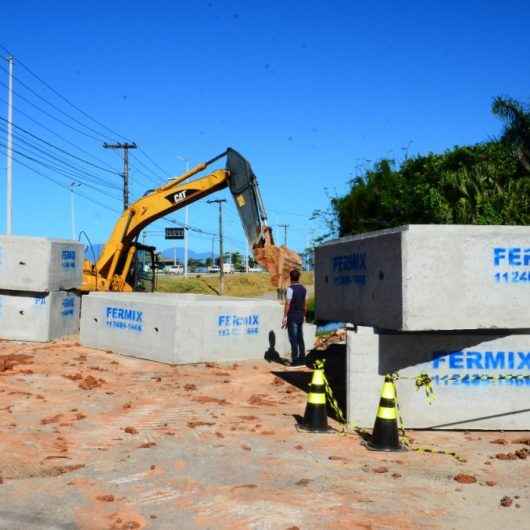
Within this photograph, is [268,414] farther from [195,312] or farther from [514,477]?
[195,312]

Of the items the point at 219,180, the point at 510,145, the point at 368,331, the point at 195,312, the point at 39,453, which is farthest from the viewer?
the point at 510,145

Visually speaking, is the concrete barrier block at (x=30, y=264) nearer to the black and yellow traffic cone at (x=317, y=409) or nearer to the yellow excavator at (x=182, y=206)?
the yellow excavator at (x=182, y=206)

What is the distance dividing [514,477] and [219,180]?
541 inches

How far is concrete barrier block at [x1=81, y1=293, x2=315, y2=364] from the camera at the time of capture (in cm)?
1304

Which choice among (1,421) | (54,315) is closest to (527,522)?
(1,421)

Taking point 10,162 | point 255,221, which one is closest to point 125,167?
point 10,162

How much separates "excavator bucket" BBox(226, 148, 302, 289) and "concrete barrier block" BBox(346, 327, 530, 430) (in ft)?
32.5

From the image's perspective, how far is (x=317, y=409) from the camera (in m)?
→ 7.89

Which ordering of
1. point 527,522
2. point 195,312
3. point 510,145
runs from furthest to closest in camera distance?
point 510,145 < point 195,312 < point 527,522

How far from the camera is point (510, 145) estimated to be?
2247 cm

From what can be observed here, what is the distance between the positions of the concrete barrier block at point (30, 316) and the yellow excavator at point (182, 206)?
1.86 m

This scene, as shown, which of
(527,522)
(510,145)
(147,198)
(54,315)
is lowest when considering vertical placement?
(527,522)

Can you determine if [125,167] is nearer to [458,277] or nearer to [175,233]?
[175,233]

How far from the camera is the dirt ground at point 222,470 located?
5.16m
